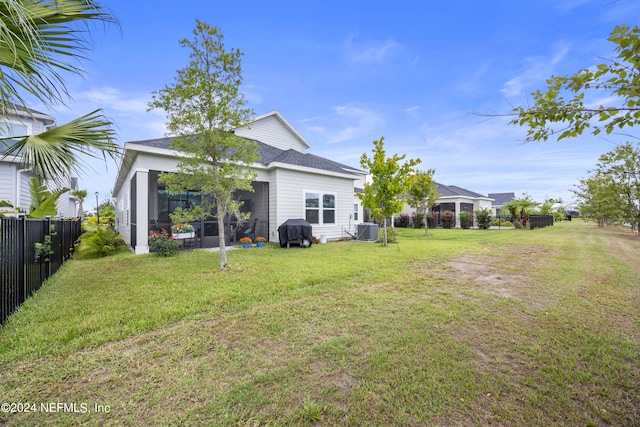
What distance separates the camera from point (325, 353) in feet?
9.20

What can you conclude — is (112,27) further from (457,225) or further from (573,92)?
(457,225)

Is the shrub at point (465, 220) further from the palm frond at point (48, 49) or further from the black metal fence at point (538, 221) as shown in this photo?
the palm frond at point (48, 49)

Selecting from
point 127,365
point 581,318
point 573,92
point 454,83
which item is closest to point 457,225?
point 454,83

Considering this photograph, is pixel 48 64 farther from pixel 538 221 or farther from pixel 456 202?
pixel 538 221

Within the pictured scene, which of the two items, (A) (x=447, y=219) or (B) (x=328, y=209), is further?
(A) (x=447, y=219)

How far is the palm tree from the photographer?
2.57 meters

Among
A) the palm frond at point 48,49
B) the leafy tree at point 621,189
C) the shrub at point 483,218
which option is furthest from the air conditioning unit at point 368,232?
the shrub at point 483,218

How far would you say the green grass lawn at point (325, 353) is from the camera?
2.00 meters

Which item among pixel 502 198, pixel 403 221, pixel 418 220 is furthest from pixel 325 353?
pixel 502 198

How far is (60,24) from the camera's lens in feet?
9.29

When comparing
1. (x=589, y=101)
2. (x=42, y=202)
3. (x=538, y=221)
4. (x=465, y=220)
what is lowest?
(x=538, y=221)

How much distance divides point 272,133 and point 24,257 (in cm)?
1332

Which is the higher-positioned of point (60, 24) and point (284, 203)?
point (60, 24)

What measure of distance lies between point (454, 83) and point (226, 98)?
11.0 m
